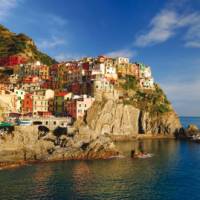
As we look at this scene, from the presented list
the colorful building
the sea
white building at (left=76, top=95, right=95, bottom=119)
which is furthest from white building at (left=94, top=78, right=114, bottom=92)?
the sea

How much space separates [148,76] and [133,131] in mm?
40403

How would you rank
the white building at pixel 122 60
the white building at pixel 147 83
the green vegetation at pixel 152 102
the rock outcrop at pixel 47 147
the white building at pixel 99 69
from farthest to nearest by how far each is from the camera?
the white building at pixel 122 60
the white building at pixel 147 83
the green vegetation at pixel 152 102
the white building at pixel 99 69
the rock outcrop at pixel 47 147

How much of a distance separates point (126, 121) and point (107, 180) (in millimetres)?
60946

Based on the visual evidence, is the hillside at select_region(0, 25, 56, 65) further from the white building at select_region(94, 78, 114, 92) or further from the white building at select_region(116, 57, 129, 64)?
the white building at select_region(94, 78, 114, 92)

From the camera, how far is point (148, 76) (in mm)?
148875

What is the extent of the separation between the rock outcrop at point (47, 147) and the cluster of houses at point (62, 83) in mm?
18998

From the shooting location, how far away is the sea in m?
46.2

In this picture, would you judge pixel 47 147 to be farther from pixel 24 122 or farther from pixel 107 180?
pixel 107 180

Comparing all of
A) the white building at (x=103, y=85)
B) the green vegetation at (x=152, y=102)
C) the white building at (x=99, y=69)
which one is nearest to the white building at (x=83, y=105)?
the white building at (x=103, y=85)

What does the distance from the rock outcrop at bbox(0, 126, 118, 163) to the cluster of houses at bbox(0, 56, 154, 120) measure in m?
19.0

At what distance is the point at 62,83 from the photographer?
130m

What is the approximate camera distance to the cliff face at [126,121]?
4149 inches

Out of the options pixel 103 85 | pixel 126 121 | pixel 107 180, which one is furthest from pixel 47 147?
pixel 126 121

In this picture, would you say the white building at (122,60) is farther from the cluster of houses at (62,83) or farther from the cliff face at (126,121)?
the cliff face at (126,121)
